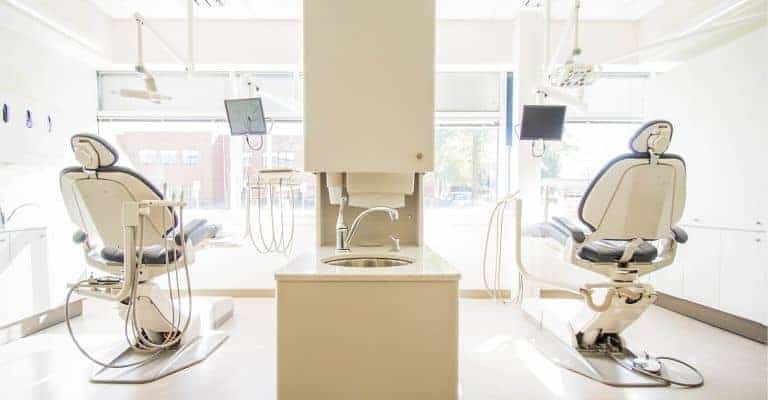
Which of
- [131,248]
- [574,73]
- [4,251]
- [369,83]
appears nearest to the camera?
[369,83]

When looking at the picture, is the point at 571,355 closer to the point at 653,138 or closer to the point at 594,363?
the point at 594,363

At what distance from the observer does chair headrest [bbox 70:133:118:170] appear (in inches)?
75.5

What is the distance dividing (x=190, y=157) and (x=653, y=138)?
4.12 m

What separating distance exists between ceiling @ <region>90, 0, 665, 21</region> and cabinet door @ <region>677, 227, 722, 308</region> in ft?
6.92

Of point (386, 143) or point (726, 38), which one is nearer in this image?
point (386, 143)

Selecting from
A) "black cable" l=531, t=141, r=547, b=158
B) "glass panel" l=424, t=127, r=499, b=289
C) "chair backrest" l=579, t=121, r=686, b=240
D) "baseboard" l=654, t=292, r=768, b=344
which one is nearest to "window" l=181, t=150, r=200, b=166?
"glass panel" l=424, t=127, r=499, b=289

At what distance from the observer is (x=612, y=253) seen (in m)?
2.19

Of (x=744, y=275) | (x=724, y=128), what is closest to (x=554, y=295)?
(x=744, y=275)

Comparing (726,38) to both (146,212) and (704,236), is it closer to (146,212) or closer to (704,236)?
(704,236)

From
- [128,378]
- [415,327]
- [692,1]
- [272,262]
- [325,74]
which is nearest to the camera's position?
[415,327]

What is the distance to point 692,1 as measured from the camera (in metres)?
3.13

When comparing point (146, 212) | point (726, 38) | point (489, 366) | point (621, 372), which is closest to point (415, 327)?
point (489, 366)

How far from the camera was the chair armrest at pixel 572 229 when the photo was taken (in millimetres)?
2168

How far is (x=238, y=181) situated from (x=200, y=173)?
0.42 meters
